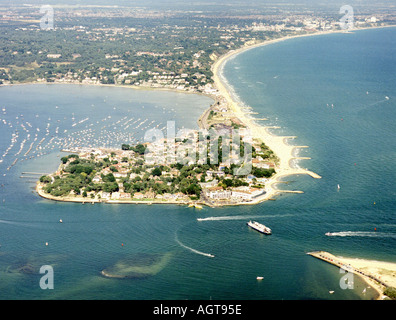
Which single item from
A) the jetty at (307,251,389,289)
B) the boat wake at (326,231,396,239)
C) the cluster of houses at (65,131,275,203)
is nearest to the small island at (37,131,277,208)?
the cluster of houses at (65,131,275,203)

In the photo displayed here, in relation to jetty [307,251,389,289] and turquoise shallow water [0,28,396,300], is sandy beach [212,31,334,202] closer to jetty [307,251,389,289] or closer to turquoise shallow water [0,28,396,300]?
turquoise shallow water [0,28,396,300]

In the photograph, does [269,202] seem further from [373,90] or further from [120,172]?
[373,90]

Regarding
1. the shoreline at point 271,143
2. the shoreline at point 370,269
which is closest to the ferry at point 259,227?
the shoreline at point 370,269

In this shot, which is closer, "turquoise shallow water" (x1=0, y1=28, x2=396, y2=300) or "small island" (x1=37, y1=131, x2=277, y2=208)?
"turquoise shallow water" (x1=0, y1=28, x2=396, y2=300)

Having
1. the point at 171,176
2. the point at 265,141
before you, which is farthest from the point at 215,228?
the point at 265,141

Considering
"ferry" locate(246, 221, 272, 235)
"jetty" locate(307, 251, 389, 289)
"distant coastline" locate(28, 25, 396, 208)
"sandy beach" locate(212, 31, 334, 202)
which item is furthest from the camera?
"sandy beach" locate(212, 31, 334, 202)

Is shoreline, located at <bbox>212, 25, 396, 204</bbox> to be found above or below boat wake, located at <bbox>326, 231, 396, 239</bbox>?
above

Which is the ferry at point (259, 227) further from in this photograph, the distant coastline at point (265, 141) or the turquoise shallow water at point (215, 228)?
the distant coastline at point (265, 141)
